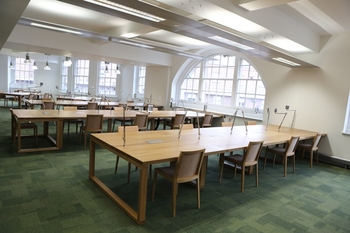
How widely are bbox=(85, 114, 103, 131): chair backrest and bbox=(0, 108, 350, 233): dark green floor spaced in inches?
31.3

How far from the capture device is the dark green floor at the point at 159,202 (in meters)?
2.44

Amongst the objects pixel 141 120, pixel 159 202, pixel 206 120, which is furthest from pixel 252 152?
pixel 206 120

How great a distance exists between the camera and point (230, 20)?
3.69 meters

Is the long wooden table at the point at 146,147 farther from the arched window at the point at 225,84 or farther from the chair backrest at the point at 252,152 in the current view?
the arched window at the point at 225,84

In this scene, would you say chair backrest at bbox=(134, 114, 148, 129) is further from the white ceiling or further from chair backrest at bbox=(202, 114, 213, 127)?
chair backrest at bbox=(202, 114, 213, 127)

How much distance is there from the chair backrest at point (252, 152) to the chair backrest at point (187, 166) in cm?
96

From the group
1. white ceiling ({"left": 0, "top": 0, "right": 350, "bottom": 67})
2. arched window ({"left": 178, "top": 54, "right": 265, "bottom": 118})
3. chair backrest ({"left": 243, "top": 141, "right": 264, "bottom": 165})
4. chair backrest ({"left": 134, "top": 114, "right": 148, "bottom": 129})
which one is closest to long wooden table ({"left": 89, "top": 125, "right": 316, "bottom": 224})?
chair backrest ({"left": 243, "top": 141, "right": 264, "bottom": 165})

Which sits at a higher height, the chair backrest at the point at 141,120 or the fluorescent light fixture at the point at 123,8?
the fluorescent light fixture at the point at 123,8

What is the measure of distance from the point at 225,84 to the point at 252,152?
5.15 m

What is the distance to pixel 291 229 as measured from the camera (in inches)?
103

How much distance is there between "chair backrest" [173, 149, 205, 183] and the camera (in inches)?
102

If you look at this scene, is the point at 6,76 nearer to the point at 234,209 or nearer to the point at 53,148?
the point at 53,148

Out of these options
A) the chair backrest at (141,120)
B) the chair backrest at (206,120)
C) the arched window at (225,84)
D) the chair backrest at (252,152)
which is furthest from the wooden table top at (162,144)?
the arched window at (225,84)

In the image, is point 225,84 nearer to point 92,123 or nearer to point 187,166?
point 92,123
